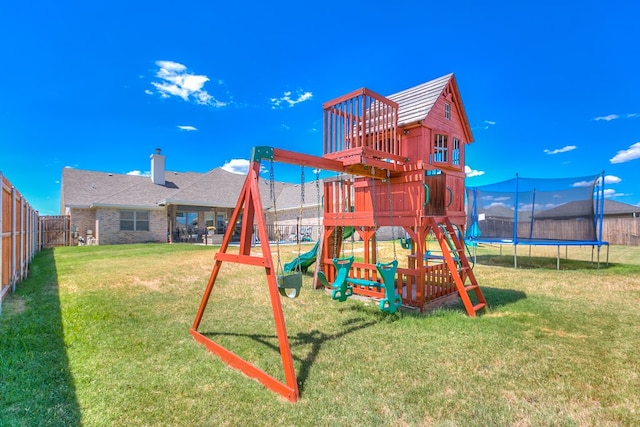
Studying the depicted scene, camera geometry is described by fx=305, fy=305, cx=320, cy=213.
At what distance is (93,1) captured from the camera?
885cm

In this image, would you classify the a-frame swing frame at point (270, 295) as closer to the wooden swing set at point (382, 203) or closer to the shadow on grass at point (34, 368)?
the wooden swing set at point (382, 203)

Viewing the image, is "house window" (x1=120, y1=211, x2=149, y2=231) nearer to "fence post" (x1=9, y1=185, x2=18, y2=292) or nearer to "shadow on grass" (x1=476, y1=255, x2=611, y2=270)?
"fence post" (x1=9, y1=185, x2=18, y2=292)

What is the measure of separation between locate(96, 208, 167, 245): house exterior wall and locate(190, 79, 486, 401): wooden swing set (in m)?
16.3

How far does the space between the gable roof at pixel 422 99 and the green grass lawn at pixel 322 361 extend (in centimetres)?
419

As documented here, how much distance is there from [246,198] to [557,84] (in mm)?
27722

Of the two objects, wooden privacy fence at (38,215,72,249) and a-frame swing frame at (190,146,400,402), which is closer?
a-frame swing frame at (190,146,400,402)

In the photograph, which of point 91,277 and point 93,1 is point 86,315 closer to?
point 91,277

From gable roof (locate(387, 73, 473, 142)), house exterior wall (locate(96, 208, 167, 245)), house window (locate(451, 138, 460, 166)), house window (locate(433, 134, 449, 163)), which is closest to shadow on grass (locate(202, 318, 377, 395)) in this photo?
gable roof (locate(387, 73, 473, 142))

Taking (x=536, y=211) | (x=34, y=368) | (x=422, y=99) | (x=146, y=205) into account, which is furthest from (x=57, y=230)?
(x=536, y=211)

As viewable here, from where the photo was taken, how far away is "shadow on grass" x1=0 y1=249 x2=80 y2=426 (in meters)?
2.53

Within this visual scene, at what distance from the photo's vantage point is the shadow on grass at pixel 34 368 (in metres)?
2.53

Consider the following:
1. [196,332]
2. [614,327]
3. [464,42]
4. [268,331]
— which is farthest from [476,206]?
[196,332]

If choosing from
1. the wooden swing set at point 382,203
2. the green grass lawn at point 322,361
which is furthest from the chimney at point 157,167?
the wooden swing set at point 382,203

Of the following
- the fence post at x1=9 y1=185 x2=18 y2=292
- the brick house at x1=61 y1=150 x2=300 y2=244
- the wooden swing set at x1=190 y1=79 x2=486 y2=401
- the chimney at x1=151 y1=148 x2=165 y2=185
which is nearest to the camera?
the wooden swing set at x1=190 y1=79 x2=486 y2=401
